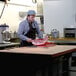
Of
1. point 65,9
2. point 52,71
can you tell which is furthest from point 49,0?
point 52,71

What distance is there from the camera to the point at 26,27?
5273 millimetres

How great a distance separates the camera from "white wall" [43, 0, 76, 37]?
591cm

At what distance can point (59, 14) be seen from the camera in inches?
239

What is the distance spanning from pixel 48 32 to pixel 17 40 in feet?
2.93

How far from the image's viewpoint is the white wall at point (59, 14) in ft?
19.4

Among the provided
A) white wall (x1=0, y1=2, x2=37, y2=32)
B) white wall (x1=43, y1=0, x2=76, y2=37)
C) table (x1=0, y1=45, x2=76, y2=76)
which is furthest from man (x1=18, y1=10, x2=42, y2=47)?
table (x1=0, y1=45, x2=76, y2=76)

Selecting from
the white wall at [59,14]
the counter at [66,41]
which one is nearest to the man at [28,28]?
the counter at [66,41]

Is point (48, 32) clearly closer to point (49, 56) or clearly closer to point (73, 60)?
point (73, 60)

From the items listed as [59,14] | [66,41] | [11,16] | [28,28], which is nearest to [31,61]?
[28,28]

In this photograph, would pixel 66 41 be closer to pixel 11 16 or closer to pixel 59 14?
pixel 59 14

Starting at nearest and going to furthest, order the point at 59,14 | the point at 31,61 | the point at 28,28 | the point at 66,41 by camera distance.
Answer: the point at 31,61
the point at 28,28
the point at 66,41
the point at 59,14

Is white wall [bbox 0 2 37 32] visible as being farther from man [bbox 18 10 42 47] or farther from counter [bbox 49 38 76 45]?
counter [bbox 49 38 76 45]

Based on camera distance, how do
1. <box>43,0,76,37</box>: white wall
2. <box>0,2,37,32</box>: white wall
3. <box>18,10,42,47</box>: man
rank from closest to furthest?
<box>18,10,42,47</box>: man
<box>43,0,76,37</box>: white wall
<box>0,2,37,32</box>: white wall

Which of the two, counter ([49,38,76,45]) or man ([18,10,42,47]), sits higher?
man ([18,10,42,47])
